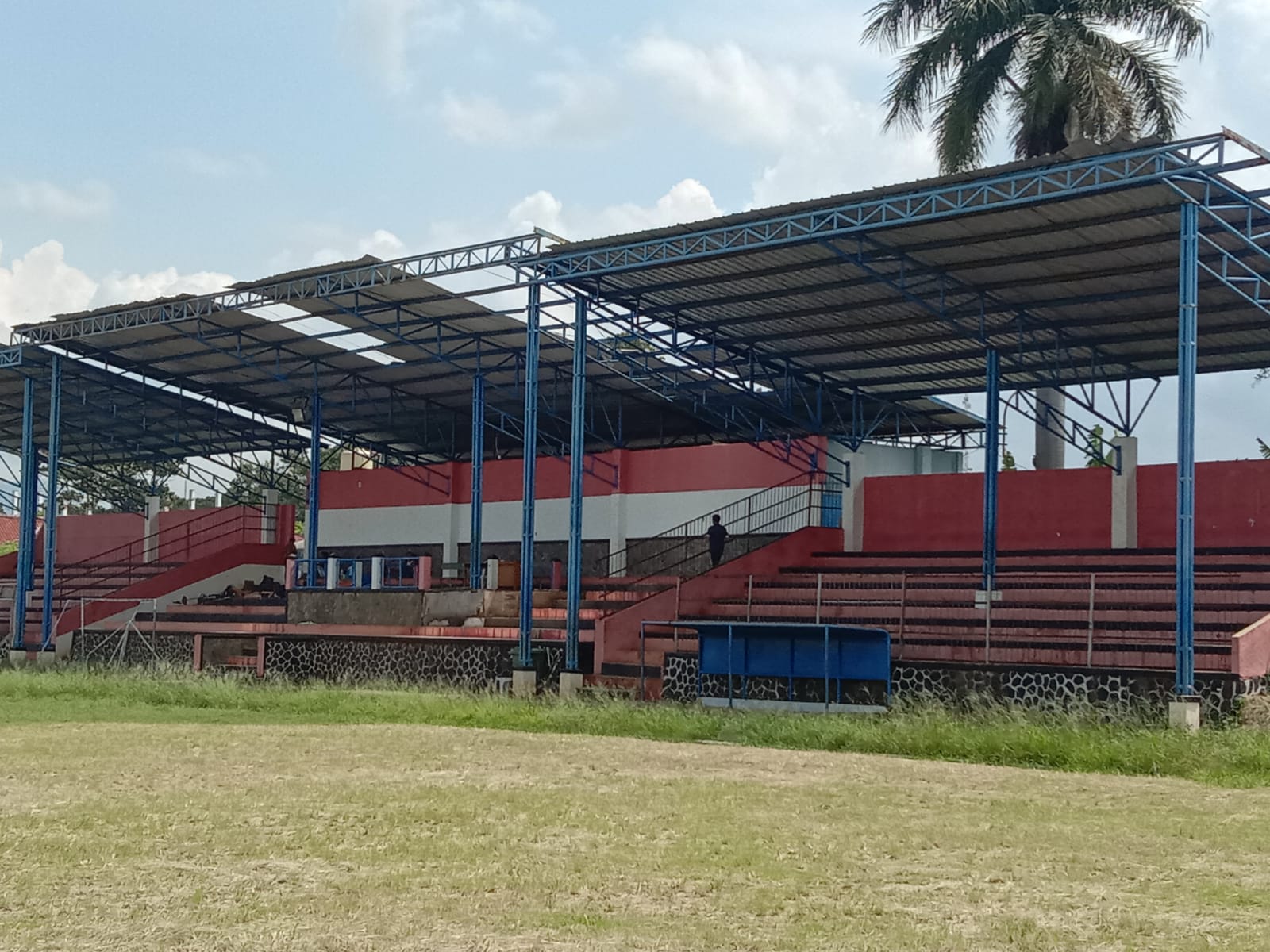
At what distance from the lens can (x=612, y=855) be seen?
9.54 metres

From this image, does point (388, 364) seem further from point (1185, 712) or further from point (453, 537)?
point (1185, 712)

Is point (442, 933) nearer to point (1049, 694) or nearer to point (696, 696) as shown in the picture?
point (1049, 694)

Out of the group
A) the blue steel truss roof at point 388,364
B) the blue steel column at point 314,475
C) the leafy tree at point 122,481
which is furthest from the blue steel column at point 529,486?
the leafy tree at point 122,481

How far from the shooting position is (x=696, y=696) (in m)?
22.5

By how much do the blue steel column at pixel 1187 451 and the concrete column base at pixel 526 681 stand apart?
10646 millimetres

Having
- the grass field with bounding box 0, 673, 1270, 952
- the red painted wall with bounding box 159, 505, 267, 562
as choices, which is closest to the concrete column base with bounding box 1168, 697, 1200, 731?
the grass field with bounding box 0, 673, 1270, 952

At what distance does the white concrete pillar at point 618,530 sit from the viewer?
3566 cm

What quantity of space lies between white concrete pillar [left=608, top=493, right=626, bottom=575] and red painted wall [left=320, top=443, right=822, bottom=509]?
352mm

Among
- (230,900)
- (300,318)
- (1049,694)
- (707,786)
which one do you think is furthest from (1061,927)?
(300,318)

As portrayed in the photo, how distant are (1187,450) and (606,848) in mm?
11671

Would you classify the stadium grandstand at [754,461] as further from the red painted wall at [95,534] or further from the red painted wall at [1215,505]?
the red painted wall at [95,534]

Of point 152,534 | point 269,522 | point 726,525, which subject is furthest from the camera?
point 152,534

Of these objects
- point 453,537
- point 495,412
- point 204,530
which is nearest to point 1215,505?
point 495,412

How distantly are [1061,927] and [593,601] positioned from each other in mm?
21197
